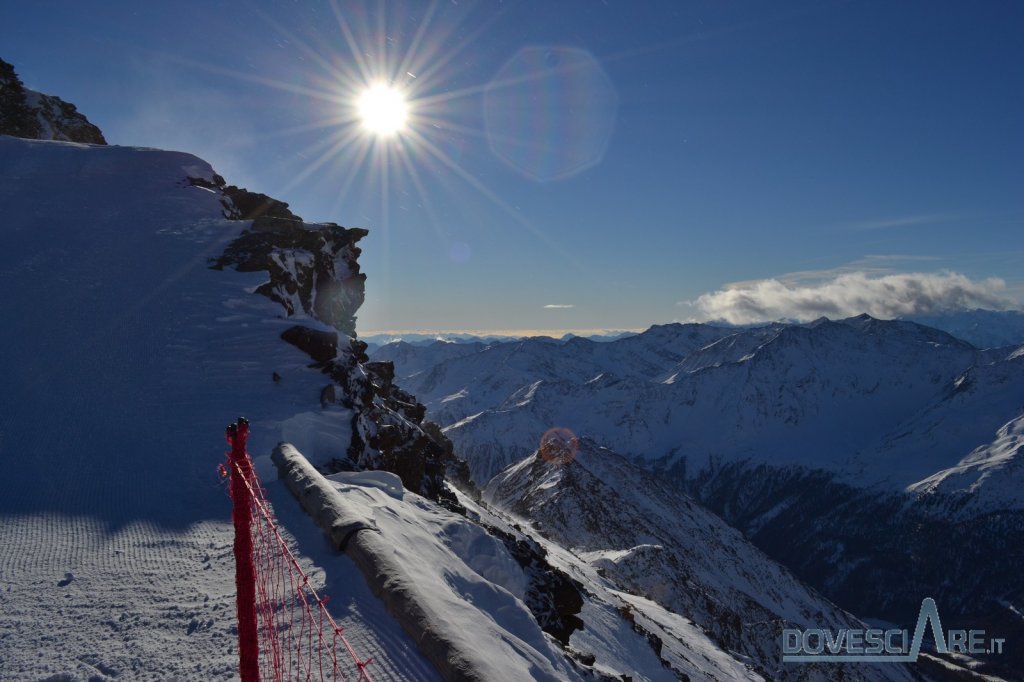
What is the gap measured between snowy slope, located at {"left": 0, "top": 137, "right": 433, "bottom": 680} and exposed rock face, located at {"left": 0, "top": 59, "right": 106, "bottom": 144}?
83.8 feet

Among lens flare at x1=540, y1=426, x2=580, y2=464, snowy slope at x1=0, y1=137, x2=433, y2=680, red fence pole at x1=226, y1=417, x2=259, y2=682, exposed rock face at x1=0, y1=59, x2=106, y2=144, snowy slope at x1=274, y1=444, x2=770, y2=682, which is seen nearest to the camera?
red fence pole at x1=226, y1=417, x2=259, y2=682

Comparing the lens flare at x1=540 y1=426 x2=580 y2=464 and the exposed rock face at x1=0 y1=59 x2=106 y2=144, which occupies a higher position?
the exposed rock face at x1=0 y1=59 x2=106 y2=144

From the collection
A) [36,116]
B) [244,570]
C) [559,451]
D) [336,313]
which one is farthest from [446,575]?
[559,451]

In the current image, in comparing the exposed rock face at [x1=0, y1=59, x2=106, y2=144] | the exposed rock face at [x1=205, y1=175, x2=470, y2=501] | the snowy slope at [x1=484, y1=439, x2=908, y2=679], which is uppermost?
the exposed rock face at [x1=0, y1=59, x2=106, y2=144]

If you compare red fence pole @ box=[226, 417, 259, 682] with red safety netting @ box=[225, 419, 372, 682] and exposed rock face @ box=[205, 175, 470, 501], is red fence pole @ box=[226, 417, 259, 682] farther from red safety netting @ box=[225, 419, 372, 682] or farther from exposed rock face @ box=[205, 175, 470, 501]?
exposed rock face @ box=[205, 175, 470, 501]

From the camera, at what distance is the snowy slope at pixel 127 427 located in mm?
7066

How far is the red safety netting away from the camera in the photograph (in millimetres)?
4832

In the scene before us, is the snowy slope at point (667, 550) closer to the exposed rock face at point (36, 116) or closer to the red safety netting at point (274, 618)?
the red safety netting at point (274, 618)

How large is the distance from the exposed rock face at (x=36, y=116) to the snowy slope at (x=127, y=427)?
25549mm

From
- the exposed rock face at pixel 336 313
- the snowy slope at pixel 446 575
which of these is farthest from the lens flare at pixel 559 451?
the snowy slope at pixel 446 575

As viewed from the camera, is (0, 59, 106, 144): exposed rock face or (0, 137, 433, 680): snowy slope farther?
(0, 59, 106, 144): exposed rock face

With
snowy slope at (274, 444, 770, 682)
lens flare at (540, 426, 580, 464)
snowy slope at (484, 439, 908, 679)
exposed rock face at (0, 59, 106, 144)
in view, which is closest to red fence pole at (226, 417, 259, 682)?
snowy slope at (274, 444, 770, 682)

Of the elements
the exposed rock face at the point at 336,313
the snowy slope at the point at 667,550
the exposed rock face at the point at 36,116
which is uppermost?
the exposed rock face at the point at 36,116

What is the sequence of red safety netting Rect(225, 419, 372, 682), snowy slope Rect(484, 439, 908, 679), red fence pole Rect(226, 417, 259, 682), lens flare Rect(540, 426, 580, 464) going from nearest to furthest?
red fence pole Rect(226, 417, 259, 682), red safety netting Rect(225, 419, 372, 682), snowy slope Rect(484, 439, 908, 679), lens flare Rect(540, 426, 580, 464)
